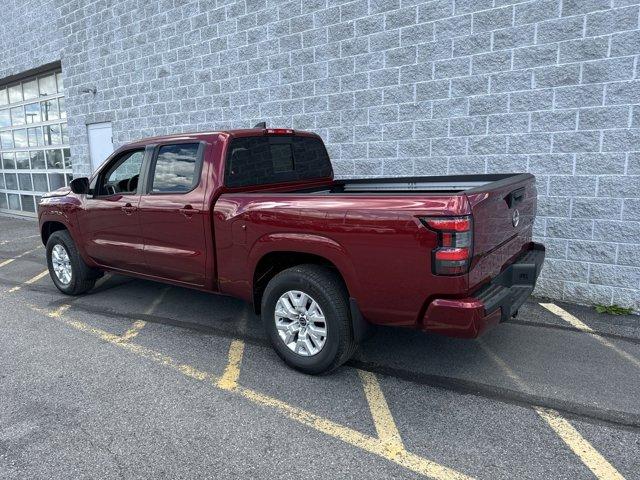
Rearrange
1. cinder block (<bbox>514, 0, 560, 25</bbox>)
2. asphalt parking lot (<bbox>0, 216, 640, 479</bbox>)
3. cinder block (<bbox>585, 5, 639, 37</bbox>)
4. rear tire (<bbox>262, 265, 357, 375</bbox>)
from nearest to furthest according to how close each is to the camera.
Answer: asphalt parking lot (<bbox>0, 216, 640, 479</bbox>)
rear tire (<bbox>262, 265, 357, 375</bbox>)
cinder block (<bbox>585, 5, 639, 37</bbox>)
cinder block (<bbox>514, 0, 560, 25</bbox>)

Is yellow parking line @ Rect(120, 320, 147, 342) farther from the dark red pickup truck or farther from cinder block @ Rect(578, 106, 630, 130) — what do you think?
cinder block @ Rect(578, 106, 630, 130)

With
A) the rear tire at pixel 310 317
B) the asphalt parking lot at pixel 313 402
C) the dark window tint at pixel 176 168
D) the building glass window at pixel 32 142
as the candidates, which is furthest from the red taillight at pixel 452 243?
the building glass window at pixel 32 142

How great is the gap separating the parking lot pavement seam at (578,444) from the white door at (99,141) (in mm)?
9822

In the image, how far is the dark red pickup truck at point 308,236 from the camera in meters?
3.04

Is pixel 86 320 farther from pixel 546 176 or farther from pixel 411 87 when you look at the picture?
pixel 546 176

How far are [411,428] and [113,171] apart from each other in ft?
13.2

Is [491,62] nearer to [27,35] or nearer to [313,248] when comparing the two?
[313,248]

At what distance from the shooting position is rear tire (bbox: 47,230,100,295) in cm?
581

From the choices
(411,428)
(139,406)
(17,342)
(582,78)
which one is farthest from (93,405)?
(582,78)

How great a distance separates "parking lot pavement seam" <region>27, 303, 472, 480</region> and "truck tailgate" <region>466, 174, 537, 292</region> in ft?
3.54

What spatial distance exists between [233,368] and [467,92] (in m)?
4.09

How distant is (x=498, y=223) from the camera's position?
332 centimetres

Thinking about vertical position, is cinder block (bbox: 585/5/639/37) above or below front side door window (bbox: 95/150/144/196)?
above

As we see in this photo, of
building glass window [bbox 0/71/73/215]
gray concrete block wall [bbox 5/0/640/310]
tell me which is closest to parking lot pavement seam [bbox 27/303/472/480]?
gray concrete block wall [bbox 5/0/640/310]
